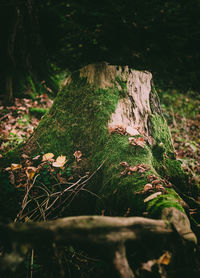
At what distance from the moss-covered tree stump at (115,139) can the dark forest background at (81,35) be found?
666 millimetres

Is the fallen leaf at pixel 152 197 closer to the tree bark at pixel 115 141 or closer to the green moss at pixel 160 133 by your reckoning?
the tree bark at pixel 115 141

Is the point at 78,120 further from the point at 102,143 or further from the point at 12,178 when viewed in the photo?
the point at 12,178

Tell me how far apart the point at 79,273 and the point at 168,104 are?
675 cm

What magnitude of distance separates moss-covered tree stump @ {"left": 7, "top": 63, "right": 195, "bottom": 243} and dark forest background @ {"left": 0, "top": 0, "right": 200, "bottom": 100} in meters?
0.67

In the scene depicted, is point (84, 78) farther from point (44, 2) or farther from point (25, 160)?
point (44, 2)

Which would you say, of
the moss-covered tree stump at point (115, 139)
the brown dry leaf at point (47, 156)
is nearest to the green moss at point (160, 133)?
the moss-covered tree stump at point (115, 139)

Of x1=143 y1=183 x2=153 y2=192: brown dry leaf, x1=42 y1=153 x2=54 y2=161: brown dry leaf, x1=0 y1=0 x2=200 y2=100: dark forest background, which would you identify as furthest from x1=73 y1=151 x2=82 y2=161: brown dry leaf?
x1=0 y1=0 x2=200 y2=100: dark forest background

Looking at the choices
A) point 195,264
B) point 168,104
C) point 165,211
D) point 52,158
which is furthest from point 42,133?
point 168,104

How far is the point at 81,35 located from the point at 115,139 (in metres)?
4.29

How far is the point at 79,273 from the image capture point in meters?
1.83

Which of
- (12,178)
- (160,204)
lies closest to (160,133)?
(160,204)

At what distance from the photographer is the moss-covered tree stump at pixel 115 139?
189 centimetres

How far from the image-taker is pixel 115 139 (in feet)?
8.14

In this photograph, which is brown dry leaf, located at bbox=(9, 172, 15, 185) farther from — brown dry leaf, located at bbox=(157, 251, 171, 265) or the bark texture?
brown dry leaf, located at bbox=(157, 251, 171, 265)
